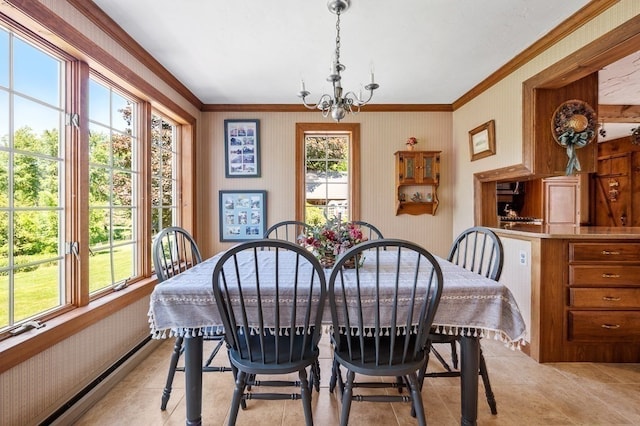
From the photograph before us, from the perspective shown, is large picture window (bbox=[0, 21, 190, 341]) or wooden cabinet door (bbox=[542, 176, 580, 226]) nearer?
large picture window (bbox=[0, 21, 190, 341])

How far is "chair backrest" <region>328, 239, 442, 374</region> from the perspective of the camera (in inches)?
51.4

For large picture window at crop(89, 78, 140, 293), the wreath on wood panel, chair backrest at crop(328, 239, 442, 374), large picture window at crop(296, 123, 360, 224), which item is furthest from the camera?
large picture window at crop(296, 123, 360, 224)

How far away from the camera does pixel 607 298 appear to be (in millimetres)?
2303

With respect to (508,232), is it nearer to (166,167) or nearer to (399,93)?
(399,93)

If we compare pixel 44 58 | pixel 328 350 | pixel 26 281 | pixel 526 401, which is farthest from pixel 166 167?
pixel 526 401

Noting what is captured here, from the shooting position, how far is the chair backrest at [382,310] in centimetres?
131

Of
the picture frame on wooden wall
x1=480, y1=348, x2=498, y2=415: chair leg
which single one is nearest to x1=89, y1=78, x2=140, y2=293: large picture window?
x1=480, y1=348, x2=498, y2=415: chair leg

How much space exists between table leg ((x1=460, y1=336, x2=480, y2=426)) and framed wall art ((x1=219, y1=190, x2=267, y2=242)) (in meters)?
2.64

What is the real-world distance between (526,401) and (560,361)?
0.74 m

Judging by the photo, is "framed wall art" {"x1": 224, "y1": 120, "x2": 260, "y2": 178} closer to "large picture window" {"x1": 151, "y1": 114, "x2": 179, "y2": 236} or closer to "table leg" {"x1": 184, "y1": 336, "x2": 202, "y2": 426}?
"large picture window" {"x1": 151, "y1": 114, "x2": 179, "y2": 236}

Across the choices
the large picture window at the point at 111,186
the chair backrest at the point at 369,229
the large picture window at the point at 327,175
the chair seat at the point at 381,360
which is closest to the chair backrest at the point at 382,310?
the chair seat at the point at 381,360

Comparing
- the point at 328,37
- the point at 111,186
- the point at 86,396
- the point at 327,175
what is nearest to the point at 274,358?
the point at 86,396

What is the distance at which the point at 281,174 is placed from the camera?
12.1ft

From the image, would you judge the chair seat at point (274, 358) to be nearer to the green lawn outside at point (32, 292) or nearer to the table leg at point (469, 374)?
the table leg at point (469, 374)
